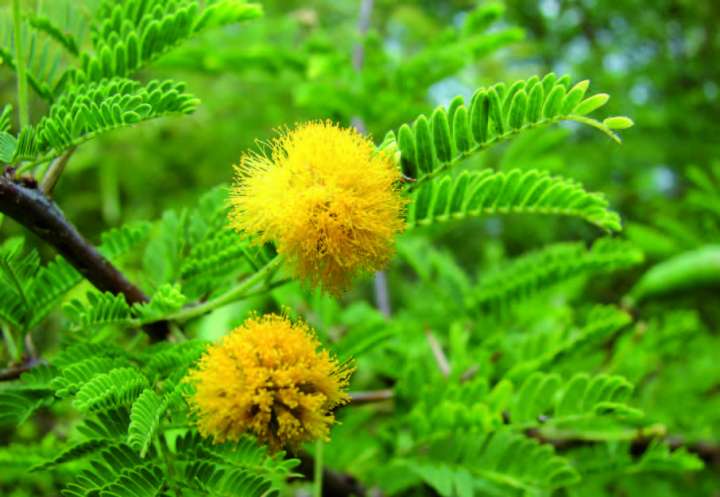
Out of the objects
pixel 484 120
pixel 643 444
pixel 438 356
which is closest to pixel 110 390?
pixel 484 120

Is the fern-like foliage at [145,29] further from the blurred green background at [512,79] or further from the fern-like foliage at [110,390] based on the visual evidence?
the blurred green background at [512,79]

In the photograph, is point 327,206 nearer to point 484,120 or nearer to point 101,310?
point 484,120

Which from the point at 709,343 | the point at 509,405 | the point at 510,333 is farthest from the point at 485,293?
the point at 709,343

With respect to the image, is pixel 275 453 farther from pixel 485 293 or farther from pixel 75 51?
pixel 485 293

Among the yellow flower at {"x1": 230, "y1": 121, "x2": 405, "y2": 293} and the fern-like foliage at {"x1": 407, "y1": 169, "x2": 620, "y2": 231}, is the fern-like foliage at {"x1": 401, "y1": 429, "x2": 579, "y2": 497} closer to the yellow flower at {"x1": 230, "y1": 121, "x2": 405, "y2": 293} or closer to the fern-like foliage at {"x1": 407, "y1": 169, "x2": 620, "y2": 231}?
the fern-like foliage at {"x1": 407, "y1": 169, "x2": 620, "y2": 231}

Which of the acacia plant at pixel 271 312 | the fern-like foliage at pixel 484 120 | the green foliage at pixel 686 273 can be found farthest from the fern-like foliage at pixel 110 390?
the green foliage at pixel 686 273

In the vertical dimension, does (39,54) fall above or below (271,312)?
above

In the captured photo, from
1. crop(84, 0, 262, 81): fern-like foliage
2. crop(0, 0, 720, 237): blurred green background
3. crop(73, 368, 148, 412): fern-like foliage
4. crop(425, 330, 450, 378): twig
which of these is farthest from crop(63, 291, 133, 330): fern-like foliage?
crop(0, 0, 720, 237): blurred green background

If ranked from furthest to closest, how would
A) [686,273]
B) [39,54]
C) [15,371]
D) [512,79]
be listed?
1. [512,79]
2. [686,273]
3. [39,54]
4. [15,371]
